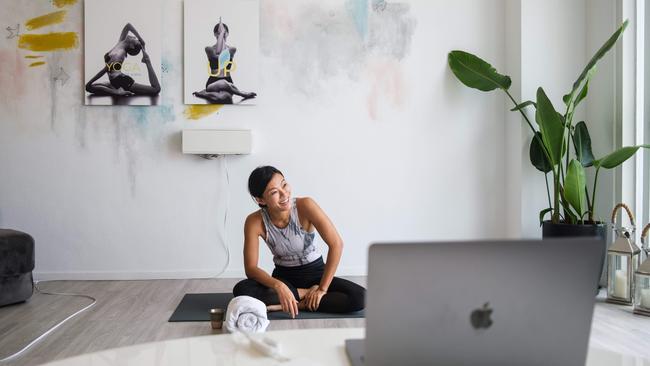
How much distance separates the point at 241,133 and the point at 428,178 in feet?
4.69

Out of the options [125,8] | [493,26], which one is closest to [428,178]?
[493,26]

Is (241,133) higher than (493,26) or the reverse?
the reverse

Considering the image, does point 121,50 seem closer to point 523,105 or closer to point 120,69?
point 120,69

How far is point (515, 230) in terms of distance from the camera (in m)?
4.21

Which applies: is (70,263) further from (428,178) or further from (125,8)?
(428,178)

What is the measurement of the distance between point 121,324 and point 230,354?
218cm

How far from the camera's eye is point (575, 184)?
11.4 feet

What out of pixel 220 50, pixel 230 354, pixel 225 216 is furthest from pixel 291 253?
pixel 230 354

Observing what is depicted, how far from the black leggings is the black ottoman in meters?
1.29

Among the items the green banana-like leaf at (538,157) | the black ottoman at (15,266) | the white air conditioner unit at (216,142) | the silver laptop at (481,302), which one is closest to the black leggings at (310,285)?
the white air conditioner unit at (216,142)

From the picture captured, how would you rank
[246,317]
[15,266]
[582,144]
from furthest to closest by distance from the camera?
1. [582,144]
2. [15,266]
3. [246,317]

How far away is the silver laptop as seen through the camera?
0.80 metres

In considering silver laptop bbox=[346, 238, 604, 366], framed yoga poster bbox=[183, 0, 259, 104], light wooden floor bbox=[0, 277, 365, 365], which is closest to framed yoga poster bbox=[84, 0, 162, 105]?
framed yoga poster bbox=[183, 0, 259, 104]

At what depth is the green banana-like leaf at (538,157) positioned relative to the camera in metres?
3.89
